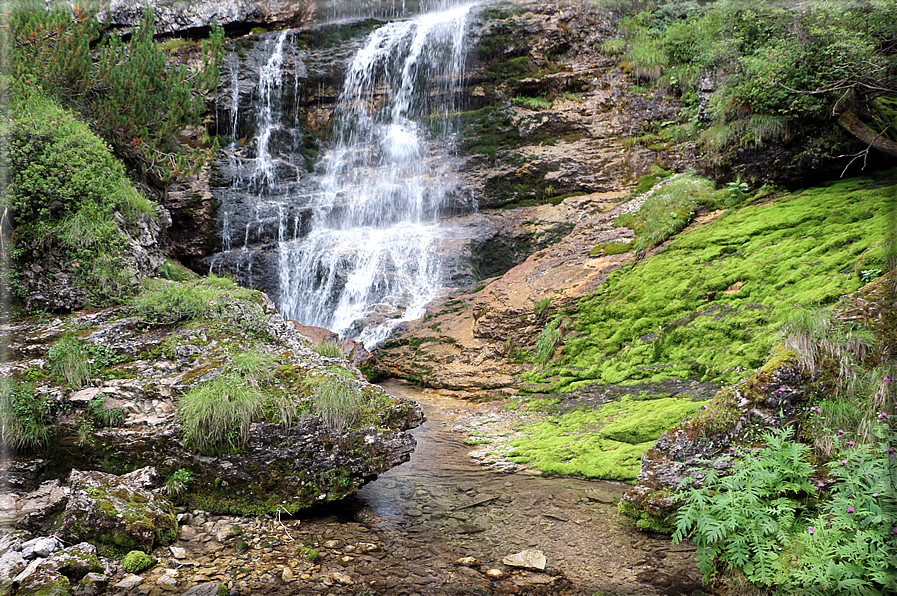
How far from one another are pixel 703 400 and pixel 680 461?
2.13m

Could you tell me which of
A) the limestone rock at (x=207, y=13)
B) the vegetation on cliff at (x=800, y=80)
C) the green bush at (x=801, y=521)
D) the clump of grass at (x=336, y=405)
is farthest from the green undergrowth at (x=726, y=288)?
the limestone rock at (x=207, y=13)

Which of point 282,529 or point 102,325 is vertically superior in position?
point 102,325

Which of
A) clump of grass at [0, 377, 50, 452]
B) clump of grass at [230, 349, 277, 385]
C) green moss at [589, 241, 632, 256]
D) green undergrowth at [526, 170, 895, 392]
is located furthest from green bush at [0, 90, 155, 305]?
green moss at [589, 241, 632, 256]

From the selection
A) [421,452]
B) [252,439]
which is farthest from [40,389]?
[421,452]

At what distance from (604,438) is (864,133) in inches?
276

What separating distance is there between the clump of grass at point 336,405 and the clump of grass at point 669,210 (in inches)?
308

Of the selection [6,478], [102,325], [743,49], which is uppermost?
[743,49]

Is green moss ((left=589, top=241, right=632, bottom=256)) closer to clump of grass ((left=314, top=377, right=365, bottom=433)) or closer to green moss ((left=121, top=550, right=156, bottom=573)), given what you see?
clump of grass ((left=314, top=377, right=365, bottom=433))

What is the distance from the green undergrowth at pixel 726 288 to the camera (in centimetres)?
639

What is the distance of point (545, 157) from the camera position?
15.7 metres

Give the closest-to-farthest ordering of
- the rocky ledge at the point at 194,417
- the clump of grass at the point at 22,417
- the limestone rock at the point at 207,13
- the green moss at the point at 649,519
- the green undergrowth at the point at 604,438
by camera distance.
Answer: the green moss at the point at 649,519
the clump of grass at the point at 22,417
the rocky ledge at the point at 194,417
the green undergrowth at the point at 604,438
the limestone rock at the point at 207,13

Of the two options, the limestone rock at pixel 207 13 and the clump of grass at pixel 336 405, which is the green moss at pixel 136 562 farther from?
the limestone rock at pixel 207 13

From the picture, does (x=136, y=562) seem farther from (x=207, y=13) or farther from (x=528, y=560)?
(x=207, y=13)

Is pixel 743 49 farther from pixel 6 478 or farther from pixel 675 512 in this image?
pixel 6 478
